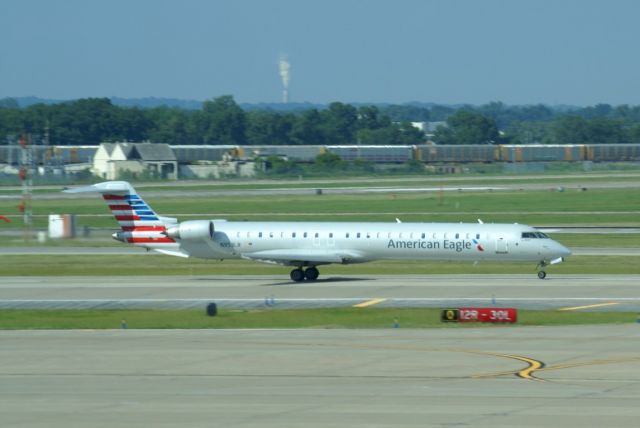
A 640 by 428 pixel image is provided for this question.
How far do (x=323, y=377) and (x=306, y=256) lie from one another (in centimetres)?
2597

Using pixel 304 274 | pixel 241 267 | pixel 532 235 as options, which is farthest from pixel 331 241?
pixel 532 235

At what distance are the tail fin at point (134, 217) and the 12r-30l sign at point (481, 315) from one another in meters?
20.5

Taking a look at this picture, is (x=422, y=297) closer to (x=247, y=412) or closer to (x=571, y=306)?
(x=571, y=306)

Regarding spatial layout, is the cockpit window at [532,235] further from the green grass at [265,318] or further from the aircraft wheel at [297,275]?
the green grass at [265,318]

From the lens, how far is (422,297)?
47.0 m

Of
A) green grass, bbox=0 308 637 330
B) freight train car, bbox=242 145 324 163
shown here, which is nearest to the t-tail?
green grass, bbox=0 308 637 330

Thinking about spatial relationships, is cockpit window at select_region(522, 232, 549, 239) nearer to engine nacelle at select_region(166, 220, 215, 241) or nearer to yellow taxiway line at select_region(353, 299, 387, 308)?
yellow taxiway line at select_region(353, 299, 387, 308)

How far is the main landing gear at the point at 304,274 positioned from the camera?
54719 mm

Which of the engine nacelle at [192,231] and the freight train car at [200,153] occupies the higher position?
the freight train car at [200,153]

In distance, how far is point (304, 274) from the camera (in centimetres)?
5519

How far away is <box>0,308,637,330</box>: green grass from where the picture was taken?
39.7 m

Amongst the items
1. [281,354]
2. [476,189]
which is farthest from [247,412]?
[476,189]

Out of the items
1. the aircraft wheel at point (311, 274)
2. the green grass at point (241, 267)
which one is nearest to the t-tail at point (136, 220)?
the green grass at point (241, 267)

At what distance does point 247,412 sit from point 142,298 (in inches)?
975
